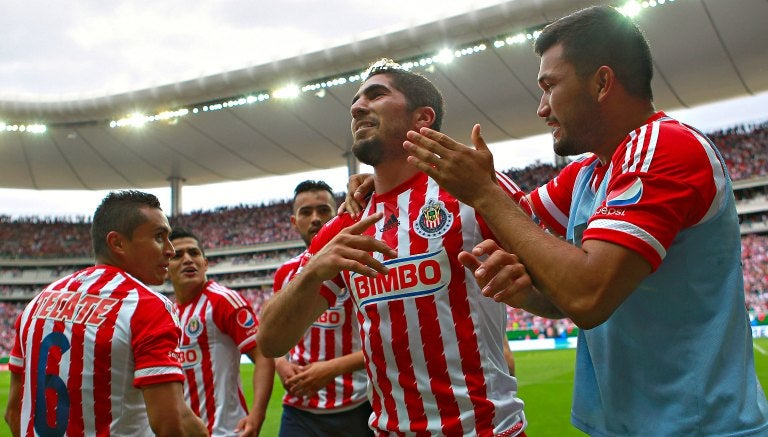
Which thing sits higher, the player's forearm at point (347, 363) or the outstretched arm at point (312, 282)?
the outstretched arm at point (312, 282)

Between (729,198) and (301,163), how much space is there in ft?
102

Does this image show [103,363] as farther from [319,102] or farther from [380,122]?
[319,102]

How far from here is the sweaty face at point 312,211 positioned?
4699 millimetres

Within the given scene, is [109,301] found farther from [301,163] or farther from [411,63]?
[301,163]

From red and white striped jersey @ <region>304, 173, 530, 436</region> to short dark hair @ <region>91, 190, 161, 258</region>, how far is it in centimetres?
133

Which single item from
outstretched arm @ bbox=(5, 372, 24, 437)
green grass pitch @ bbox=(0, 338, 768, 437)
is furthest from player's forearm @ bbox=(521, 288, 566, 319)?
green grass pitch @ bbox=(0, 338, 768, 437)

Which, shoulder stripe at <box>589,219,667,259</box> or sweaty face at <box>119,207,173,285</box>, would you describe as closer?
shoulder stripe at <box>589,219,667,259</box>

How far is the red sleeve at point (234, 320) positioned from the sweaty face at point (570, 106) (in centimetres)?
305

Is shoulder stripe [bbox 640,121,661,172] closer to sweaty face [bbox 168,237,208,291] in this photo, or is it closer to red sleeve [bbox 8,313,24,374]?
red sleeve [bbox 8,313,24,374]

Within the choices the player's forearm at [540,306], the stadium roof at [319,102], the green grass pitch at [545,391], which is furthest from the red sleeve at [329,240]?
the stadium roof at [319,102]

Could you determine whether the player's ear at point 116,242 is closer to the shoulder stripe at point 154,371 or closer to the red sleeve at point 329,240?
the shoulder stripe at point 154,371

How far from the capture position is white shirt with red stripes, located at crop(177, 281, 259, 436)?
14.0 feet

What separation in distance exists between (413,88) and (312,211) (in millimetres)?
2198

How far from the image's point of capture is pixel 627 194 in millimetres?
1498
